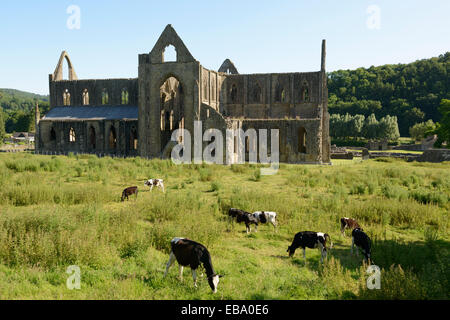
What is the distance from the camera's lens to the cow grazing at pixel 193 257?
236 inches

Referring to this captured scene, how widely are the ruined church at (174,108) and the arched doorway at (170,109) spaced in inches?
4.4

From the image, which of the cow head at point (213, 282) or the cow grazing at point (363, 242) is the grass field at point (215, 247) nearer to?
the cow head at point (213, 282)

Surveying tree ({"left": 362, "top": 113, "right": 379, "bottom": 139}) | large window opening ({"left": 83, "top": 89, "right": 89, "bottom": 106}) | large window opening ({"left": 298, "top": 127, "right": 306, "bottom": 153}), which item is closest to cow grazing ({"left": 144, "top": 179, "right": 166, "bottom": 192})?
large window opening ({"left": 298, "top": 127, "right": 306, "bottom": 153})

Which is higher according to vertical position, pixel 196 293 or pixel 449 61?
pixel 449 61

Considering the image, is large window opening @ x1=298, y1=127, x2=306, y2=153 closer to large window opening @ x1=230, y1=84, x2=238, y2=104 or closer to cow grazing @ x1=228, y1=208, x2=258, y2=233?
large window opening @ x1=230, y1=84, x2=238, y2=104

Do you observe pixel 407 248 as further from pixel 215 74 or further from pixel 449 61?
pixel 449 61

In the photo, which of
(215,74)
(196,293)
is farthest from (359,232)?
(215,74)

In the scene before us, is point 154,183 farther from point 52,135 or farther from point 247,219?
point 52,135

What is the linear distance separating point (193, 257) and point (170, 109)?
112ft

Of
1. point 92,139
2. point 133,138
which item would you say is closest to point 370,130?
point 133,138

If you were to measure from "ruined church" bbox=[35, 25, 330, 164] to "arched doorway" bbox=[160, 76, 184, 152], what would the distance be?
0.11 meters

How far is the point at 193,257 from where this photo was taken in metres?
6.17
